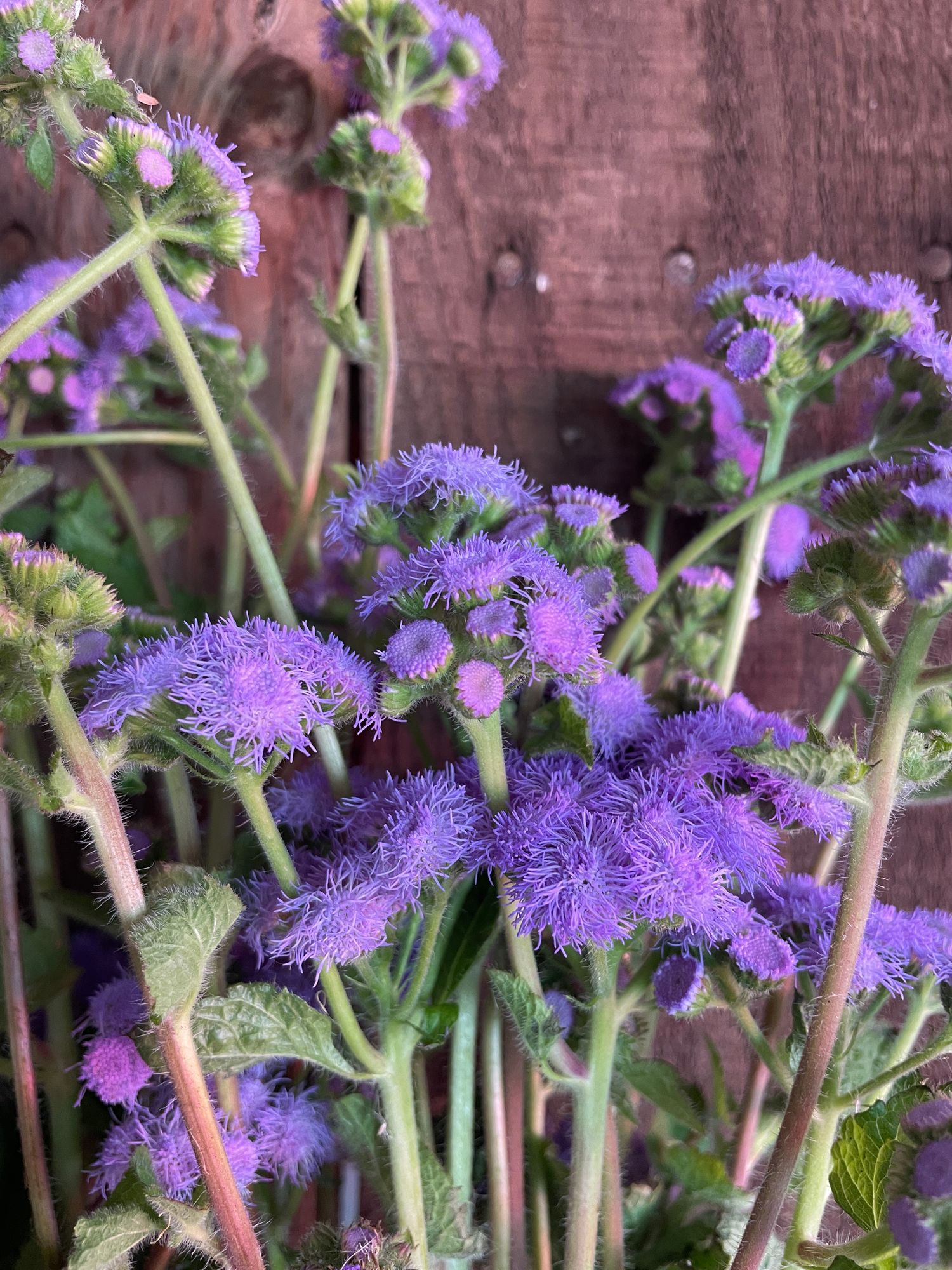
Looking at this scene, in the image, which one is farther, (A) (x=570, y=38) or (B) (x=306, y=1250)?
(A) (x=570, y=38)

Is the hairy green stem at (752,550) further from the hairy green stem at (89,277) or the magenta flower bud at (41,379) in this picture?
the magenta flower bud at (41,379)

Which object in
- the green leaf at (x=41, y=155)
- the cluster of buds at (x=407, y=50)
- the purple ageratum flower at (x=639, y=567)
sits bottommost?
the purple ageratum flower at (x=639, y=567)

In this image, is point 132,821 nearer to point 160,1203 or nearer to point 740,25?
point 160,1203

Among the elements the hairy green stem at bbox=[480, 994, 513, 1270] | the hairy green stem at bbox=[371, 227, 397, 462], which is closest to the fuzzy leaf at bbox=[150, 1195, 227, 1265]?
the hairy green stem at bbox=[480, 994, 513, 1270]

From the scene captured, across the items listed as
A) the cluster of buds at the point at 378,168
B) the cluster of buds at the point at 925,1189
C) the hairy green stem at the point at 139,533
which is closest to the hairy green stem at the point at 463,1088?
the cluster of buds at the point at 925,1189

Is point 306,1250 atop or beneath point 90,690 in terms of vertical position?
beneath

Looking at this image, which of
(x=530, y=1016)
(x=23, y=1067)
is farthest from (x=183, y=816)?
(x=530, y=1016)

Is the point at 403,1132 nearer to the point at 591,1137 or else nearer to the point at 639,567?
the point at 591,1137

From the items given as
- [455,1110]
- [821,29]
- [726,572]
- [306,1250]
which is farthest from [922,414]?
[306,1250]
